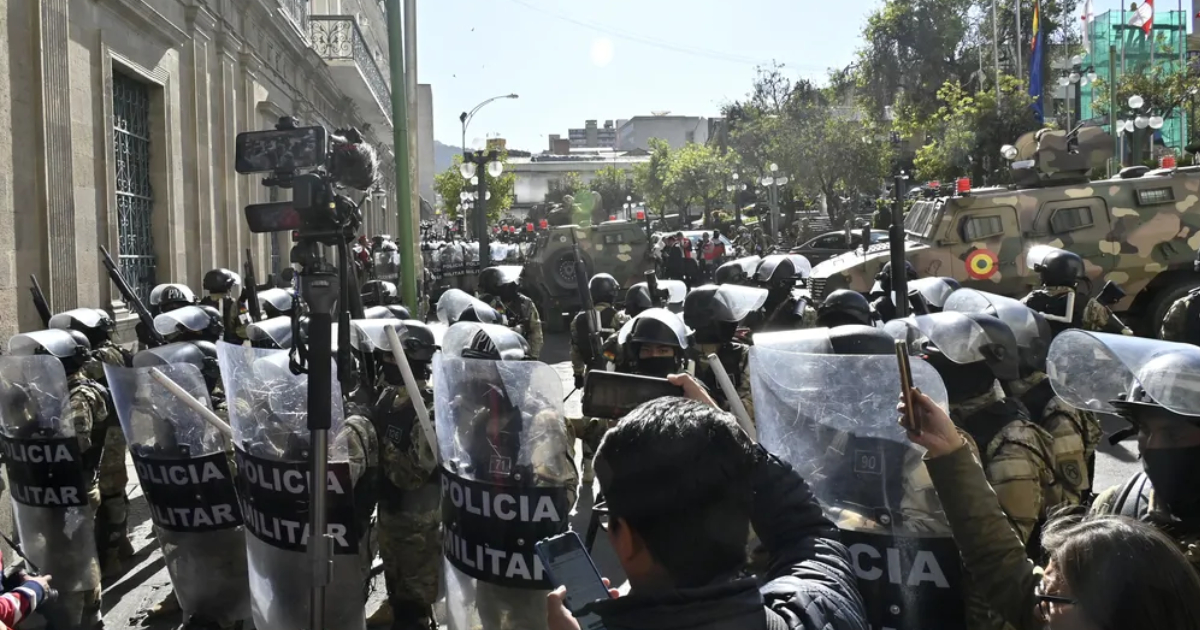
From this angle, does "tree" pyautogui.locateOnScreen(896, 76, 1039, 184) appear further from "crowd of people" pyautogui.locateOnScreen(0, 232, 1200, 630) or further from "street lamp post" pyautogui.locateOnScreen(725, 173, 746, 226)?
"crowd of people" pyautogui.locateOnScreen(0, 232, 1200, 630)

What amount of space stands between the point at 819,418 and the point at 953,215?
10704mm

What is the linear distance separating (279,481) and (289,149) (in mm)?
1226

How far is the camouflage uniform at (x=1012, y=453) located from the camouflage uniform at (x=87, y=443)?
12.4 feet

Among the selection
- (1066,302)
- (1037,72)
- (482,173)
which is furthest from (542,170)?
(1066,302)

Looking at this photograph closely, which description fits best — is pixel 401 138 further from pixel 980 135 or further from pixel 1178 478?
pixel 980 135

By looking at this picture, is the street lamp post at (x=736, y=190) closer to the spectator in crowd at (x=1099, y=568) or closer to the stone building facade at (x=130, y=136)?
the stone building facade at (x=130, y=136)

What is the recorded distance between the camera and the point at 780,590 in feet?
5.87

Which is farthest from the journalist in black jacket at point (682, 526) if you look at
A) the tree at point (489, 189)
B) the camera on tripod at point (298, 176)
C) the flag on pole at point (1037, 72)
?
the tree at point (489, 189)

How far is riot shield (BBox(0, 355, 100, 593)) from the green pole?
5432 millimetres

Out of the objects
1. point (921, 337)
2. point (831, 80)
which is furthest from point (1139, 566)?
point (831, 80)

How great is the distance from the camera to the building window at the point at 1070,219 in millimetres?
12398

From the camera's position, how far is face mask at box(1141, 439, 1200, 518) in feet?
7.00

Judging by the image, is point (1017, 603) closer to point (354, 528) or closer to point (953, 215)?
point (354, 528)

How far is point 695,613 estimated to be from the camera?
1.54 m
